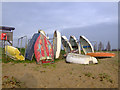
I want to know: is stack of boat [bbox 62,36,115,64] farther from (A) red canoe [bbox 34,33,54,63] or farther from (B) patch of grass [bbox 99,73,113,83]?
(B) patch of grass [bbox 99,73,113,83]

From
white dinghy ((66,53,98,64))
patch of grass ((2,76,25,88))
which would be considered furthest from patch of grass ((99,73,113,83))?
patch of grass ((2,76,25,88))

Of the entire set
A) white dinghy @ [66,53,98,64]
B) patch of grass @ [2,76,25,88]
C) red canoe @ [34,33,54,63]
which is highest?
red canoe @ [34,33,54,63]

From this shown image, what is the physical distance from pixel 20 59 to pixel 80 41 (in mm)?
6133

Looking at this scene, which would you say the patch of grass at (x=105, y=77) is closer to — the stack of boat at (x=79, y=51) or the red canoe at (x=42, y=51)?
the stack of boat at (x=79, y=51)

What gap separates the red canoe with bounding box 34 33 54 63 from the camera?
7.75 meters

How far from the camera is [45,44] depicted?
27.5 feet

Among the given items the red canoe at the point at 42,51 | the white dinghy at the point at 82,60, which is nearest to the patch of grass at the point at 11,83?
the red canoe at the point at 42,51

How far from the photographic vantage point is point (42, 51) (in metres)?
8.01

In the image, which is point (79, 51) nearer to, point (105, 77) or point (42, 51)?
point (42, 51)

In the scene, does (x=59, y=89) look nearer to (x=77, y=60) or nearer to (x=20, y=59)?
(x=77, y=60)

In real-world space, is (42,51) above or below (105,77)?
above

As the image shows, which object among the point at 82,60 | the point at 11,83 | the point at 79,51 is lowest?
the point at 11,83

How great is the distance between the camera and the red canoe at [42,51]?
305 inches

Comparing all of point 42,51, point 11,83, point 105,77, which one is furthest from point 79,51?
point 11,83
